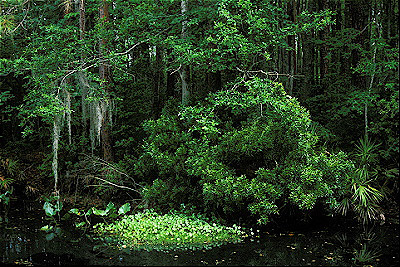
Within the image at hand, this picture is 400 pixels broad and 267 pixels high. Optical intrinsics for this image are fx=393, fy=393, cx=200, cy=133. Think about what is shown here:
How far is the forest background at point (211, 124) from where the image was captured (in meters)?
8.12

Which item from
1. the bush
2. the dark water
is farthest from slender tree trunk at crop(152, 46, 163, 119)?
the dark water

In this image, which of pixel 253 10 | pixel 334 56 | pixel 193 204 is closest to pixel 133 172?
pixel 193 204

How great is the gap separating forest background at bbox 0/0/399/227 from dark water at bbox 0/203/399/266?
58 centimetres

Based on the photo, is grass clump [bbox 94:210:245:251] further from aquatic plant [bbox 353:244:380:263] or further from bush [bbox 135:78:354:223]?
aquatic plant [bbox 353:244:380:263]

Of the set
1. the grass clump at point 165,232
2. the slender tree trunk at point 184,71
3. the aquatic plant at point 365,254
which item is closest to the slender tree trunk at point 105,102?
the slender tree trunk at point 184,71

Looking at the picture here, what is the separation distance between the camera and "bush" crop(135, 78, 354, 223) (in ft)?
25.5

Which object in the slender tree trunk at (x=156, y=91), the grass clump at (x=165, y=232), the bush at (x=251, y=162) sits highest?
the slender tree trunk at (x=156, y=91)

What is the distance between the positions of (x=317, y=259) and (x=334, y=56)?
13.6 meters

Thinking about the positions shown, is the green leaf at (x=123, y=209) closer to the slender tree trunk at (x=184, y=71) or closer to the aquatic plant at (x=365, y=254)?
the slender tree trunk at (x=184, y=71)

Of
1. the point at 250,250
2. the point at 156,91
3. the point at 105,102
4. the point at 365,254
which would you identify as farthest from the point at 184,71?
the point at 365,254

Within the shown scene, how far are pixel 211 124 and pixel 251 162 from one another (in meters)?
1.24

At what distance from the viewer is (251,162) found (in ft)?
28.6

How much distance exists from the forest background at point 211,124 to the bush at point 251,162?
0.03 metres

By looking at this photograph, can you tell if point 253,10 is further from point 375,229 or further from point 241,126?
point 375,229
